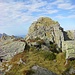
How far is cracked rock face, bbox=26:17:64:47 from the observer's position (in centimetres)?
5056

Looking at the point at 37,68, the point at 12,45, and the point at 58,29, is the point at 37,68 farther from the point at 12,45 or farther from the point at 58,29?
the point at 58,29

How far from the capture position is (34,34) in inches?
2114

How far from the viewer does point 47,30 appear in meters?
53.2

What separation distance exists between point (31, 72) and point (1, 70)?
27.1ft

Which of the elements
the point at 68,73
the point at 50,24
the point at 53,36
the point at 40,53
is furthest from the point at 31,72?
the point at 50,24

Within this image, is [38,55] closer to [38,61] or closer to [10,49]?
[38,61]

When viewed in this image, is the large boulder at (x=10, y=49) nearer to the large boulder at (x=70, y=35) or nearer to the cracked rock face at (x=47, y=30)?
the cracked rock face at (x=47, y=30)

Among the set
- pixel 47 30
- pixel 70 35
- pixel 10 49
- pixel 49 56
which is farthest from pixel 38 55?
pixel 70 35

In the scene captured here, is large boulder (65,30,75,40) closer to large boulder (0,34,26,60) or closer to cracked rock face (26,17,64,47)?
cracked rock face (26,17,64,47)

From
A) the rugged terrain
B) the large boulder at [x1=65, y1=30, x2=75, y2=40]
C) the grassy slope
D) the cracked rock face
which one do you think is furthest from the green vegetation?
the large boulder at [x1=65, y1=30, x2=75, y2=40]

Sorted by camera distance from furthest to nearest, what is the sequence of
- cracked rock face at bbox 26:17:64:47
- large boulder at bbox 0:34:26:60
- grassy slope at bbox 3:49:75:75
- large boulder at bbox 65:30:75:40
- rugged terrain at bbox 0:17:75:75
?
large boulder at bbox 65:30:75:40 → cracked rock face at bbox 26:17:64:47 → large boulder at bbox 0:34:26:60 → grassy slope at bbox 3:49:75:75 → rugged terrain at bbox 0:17:75:75

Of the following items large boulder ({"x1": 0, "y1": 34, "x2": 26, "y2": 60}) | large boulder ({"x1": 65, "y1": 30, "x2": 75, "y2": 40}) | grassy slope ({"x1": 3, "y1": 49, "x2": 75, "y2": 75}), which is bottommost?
grassy slope ({"x1": 3, "y1": 49, "x2": 75, "y2": 75})

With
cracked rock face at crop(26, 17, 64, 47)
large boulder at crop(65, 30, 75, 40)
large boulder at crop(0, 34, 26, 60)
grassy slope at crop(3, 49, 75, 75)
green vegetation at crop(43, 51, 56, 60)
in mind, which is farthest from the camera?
large boulder at crop(65, 30, 75, 40)

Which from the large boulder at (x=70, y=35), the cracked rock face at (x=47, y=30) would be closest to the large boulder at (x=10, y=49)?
the cracked rock face at (x=47, y=30)
